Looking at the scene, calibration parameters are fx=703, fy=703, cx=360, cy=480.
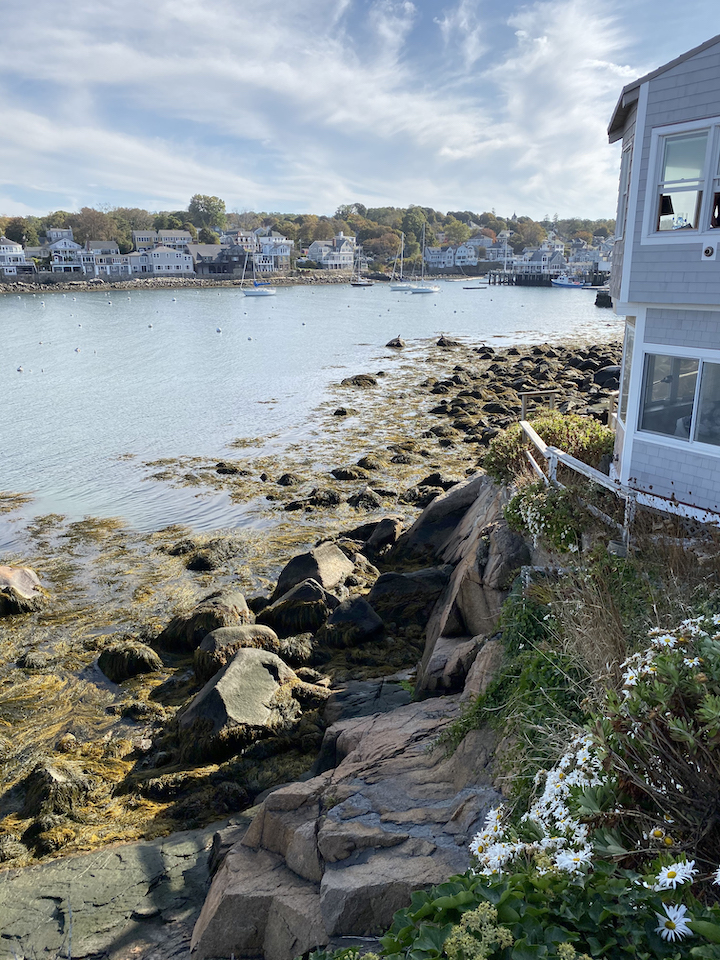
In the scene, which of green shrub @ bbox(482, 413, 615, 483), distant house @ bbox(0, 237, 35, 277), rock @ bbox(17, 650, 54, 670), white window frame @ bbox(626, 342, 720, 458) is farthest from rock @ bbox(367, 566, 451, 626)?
distant house @ bbox(0, 237, 35, 277)

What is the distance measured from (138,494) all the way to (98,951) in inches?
738

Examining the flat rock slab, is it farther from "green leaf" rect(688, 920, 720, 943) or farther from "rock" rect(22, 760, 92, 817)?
"green leaf" rect(688, 920, 720, 943)

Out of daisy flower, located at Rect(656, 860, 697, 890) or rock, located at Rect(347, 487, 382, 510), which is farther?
rock, located at Rect(347, 487, 382, 510)

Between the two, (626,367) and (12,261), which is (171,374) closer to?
(626,367)

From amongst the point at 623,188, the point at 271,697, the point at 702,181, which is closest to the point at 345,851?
the point at 271,697

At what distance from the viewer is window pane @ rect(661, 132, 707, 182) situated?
10172mm

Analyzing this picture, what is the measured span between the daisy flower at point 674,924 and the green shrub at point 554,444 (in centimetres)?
1013

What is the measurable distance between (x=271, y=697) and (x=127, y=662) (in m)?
3.80

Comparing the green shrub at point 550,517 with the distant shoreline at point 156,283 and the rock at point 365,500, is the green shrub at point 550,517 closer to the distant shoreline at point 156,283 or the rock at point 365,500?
the rock at point 365,500

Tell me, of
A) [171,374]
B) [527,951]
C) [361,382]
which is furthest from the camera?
[171,374]

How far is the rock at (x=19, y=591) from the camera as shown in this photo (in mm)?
16359

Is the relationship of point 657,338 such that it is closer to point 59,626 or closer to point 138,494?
point 59,626

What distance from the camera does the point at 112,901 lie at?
27.4 feet

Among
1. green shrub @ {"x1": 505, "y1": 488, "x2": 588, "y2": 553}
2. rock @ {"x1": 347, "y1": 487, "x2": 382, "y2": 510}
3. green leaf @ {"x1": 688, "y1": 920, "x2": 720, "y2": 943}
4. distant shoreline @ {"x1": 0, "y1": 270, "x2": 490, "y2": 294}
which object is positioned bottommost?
rock @ {"x1": 347, "y1": 487, "x2": 382, "y2": 510}
